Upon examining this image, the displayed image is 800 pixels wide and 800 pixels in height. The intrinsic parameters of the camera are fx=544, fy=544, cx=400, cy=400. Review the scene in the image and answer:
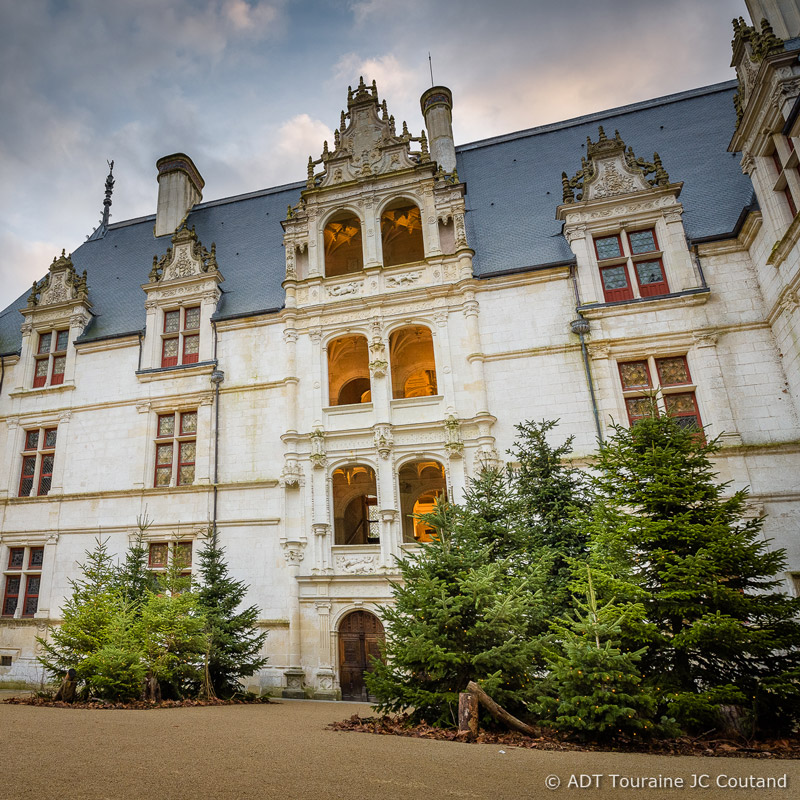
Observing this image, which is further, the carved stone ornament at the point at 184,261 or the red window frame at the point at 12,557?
the carved stone ornament at the point at 184,261

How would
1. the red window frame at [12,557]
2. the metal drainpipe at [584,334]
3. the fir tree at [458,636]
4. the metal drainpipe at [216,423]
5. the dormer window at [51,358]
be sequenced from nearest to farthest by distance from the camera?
the fir tree at [458,636] → the metal drainpipe at [584,334] → the metal drainpipe at [216,423] → the red window frame at [12,557] → the dormer window at [51,358]

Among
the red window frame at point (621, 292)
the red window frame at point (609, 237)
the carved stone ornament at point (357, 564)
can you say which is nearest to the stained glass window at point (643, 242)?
the red window frame at point (609, 237)

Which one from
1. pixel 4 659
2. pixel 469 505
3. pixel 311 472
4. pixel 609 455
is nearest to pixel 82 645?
pixel 311 472

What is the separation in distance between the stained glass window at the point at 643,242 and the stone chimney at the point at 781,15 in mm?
6355

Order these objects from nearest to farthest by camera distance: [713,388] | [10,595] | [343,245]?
[713,388]
[10,595]
[343,245]

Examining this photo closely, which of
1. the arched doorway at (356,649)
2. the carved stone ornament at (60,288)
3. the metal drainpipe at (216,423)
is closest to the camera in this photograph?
the arched doorway at (356,649)

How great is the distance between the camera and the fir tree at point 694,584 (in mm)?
6953

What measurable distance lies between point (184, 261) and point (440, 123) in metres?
12.0

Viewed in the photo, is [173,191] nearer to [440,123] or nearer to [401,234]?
[401,234]

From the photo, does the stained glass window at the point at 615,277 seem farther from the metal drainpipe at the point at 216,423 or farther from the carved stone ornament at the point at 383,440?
the metal drainpipe at the point at 216,423

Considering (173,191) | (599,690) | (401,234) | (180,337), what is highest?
(173,191)

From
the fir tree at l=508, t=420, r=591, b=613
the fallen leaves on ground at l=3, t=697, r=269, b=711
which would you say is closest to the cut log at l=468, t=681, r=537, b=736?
the fir tree at l=508, t=420, r=591, b=613

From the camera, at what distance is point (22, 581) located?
59.1 ft

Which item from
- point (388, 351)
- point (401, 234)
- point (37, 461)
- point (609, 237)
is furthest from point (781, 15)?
point (37, 461)
